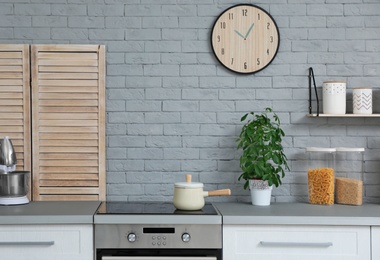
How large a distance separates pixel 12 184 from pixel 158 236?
3.24 feet

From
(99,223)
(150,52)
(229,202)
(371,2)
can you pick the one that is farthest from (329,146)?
(99,223)

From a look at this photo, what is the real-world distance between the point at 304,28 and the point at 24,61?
1891 mm

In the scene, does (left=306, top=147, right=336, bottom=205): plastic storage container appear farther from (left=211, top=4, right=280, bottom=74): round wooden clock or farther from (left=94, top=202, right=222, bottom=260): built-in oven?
(left=94, top=202, right=222, bottom=260): built-in oven

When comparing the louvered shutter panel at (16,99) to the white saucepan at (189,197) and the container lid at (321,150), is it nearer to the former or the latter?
the white saucepan at (189,197)

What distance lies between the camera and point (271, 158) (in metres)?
3.43

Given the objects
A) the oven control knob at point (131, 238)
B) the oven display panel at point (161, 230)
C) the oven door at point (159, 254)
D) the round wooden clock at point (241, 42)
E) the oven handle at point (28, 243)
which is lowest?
the oven door at point (159, 254)

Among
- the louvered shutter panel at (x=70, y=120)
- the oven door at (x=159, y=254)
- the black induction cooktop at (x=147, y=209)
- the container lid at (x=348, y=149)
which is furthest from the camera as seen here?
the louvered shutter panel at (x=70, y=120)

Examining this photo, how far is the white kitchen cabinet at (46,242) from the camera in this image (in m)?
3.03

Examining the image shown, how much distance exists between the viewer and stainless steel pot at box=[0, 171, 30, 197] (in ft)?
10.9

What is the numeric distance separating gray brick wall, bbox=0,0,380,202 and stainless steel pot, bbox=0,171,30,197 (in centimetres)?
62

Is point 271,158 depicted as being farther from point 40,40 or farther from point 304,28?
point 40,40

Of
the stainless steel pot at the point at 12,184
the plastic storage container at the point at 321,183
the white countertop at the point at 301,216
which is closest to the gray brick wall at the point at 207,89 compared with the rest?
the plastic storage container at the point at 321,183

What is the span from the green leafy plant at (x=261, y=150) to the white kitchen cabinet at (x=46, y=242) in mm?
1062

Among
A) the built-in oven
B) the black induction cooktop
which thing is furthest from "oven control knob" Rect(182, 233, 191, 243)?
the black induction cooktop
